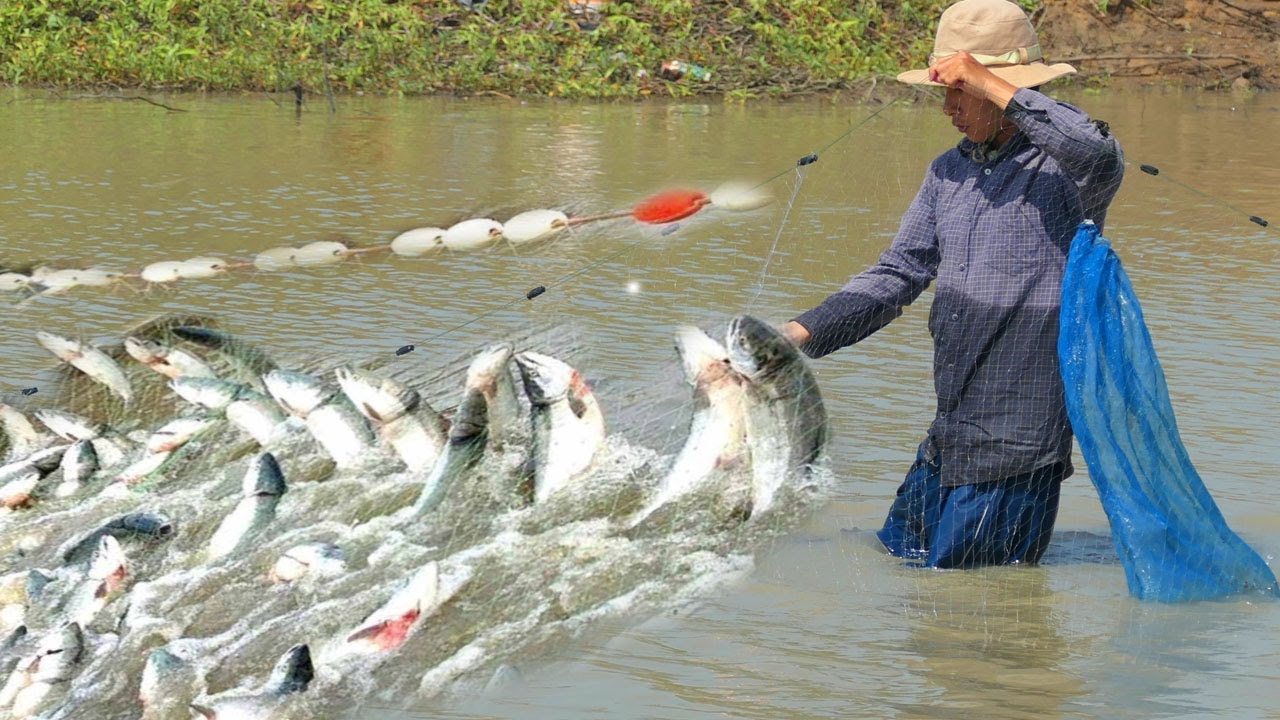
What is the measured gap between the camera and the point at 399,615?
3.57m

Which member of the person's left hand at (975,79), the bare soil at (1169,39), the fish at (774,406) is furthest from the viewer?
the bare soil at (1169,39)

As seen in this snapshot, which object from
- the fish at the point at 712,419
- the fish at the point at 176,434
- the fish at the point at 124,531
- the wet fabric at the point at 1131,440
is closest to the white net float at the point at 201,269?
the fish at the point at 176,434

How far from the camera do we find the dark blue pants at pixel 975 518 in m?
3.78

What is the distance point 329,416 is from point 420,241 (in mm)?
578

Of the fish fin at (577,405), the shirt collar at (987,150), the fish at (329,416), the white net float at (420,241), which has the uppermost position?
the shirt collar at (987,150)

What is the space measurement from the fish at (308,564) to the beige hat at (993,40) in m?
1.80

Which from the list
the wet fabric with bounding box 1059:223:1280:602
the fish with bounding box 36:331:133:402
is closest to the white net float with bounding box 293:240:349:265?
the fish with bounding box 36:331:133:402

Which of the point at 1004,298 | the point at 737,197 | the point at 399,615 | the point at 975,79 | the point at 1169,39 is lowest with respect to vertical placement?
the point at 399,615

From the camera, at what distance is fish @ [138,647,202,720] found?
3352mm

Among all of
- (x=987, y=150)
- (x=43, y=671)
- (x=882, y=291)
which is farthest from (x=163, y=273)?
(x=987, y=150)

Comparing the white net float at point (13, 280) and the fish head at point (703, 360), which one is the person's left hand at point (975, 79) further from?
the white net float at point (13, 280)

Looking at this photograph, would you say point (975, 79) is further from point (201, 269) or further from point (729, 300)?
point (729, 300)

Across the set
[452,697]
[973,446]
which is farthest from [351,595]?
[973,446]

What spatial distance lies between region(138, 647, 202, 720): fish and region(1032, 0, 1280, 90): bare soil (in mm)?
13416
